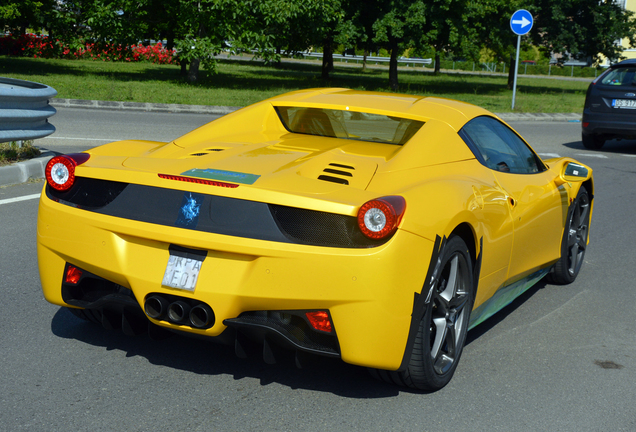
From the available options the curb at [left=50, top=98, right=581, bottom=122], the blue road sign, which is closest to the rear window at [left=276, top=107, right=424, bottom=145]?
the curb at [left=50, top=98, right=581, bottom=122]

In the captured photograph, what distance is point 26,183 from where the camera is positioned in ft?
26.9

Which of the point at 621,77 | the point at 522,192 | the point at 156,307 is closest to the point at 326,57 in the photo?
the point at 621,77

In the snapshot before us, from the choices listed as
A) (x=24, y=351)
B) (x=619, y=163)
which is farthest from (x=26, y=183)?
(x=619, y=163)

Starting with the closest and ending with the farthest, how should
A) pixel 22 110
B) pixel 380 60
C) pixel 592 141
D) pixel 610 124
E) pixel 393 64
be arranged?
pixel 22 110 → pixel 610 124 → pixel 592 141 → pixel 393 64 → pixel 380 60

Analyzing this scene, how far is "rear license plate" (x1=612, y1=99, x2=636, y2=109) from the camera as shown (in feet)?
43.5

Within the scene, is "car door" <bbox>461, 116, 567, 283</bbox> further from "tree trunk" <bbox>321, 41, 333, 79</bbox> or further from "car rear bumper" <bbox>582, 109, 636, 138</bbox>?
"tree trunk" <bbox>321, 41, 333, 79</bbox>

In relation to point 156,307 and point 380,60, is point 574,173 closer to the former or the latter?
point 156,307

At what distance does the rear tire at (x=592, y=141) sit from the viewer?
14336 mm

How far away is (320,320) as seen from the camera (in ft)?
10.0

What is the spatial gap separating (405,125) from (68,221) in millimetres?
1991

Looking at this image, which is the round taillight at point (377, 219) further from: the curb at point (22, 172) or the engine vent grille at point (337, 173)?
the curb at point (22, 172)

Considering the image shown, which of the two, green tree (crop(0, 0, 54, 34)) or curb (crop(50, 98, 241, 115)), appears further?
green tree (crop(0, 0, 54, 34))

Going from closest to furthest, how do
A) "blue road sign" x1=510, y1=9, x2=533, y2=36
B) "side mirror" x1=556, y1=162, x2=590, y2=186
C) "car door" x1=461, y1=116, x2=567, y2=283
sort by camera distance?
"car door" x1=461, y1=116, x2=567, y2=283 < "side mirror" x1=556, y1=162, x2=590, y2=186 < "blue road sign" x1=510, y1=9, x2=533, y2=36

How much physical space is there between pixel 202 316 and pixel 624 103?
1220cm
